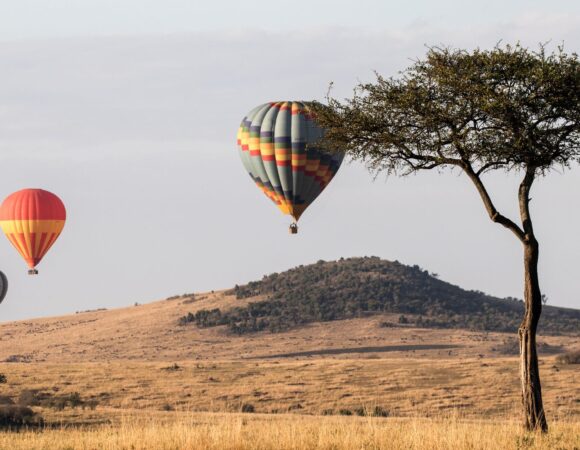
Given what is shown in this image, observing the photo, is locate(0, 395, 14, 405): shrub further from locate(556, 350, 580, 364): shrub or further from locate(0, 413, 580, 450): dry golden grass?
locate(556, 350, 580, 364): shrub

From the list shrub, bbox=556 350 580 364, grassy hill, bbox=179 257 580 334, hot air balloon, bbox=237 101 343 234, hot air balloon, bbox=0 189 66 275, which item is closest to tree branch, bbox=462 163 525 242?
hot air balloon, bbox=237 101 343 234

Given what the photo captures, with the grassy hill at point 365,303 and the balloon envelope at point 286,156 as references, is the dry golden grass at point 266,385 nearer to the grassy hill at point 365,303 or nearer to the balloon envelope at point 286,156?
the grassy hill at point 365,303

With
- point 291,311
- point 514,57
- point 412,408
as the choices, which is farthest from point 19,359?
point 514,57

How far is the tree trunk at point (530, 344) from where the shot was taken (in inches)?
1233

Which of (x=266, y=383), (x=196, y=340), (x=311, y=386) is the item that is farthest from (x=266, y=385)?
(x=196, y=340)

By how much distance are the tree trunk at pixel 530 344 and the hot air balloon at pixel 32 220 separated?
6035 cm

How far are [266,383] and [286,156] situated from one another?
50.3 ft

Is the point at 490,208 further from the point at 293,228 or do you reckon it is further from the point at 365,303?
the point at 365,303

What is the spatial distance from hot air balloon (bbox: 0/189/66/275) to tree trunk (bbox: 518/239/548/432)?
60348mm

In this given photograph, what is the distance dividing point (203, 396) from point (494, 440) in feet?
147

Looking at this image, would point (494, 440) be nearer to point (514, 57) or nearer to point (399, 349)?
point (514, 57)

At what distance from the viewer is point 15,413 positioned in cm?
5362

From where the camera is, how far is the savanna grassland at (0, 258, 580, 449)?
28688 millimetres

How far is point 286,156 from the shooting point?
69125 mm
